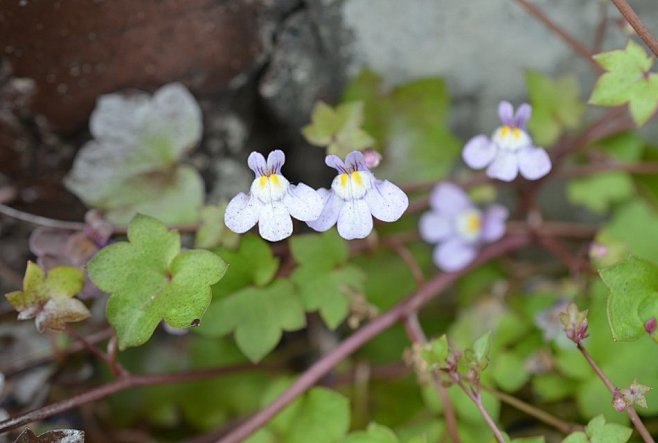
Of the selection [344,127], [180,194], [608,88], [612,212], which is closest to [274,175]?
[344,127]

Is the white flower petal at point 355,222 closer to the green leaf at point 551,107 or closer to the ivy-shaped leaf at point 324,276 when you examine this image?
the ivy-shaped leaf at point 324,276

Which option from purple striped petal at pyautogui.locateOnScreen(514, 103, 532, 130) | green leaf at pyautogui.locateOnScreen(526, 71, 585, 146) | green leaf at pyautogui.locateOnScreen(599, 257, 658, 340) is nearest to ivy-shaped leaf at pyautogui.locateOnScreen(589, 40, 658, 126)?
purple striped petal at pyautogui.locateOnScreen(514, 103, 532, 130)

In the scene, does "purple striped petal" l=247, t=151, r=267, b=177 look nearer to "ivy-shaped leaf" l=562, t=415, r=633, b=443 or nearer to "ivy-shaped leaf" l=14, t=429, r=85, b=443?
"ivy-shaped leaf" l=14, t=429, r=85, b=443

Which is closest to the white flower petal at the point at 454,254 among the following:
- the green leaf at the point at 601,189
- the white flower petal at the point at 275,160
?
the green leaf at the point at 601,189

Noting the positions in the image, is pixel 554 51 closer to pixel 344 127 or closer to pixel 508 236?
pixel 508 236

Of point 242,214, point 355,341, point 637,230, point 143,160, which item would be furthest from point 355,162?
point 637,230

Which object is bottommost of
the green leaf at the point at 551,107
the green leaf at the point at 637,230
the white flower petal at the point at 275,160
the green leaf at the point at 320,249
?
the green leaf at the point at 637,230
